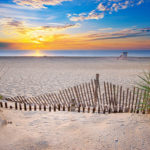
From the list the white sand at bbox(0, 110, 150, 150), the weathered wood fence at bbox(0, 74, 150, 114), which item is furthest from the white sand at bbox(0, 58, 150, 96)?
the white sand at bbox(0, 110, 150, 150)

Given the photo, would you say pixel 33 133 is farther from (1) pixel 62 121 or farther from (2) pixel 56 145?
(1) pixel 62 121

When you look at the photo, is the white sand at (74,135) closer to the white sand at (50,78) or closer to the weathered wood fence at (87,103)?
the weathered wood fence at (87,103)

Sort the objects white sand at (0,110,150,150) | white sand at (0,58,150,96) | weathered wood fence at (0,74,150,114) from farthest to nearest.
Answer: white sand at (0,58,150,96), weathered wood fence at (0,74,150,114), white sand at (0,110,150,150)

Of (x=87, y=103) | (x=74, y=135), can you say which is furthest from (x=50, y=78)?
(x=74, y=135)

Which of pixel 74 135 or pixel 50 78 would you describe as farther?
pixel 50 78

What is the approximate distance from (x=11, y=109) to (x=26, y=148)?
3065 mm

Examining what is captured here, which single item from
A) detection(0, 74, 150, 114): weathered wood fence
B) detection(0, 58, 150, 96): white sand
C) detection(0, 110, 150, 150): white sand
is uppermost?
detection(0, 58, 150, 96): white sand

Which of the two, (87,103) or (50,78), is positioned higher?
(50,78)

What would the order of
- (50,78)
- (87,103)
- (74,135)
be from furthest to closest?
(50,78) < (87,103) < (74,135)

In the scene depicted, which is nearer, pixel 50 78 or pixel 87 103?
pixel 87 103

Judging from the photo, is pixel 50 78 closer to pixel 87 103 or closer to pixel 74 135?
pixel 87 103

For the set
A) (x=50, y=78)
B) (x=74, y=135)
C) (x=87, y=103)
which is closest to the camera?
(x=74, y=135)

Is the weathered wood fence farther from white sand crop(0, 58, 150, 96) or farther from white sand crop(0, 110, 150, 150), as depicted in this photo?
white sand crop(0, 58, 150, 96)

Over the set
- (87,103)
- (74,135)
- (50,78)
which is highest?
(50,78)
